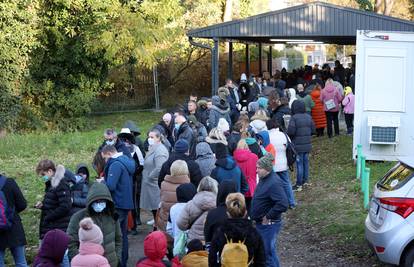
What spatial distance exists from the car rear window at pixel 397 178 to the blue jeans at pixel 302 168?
5228 mm

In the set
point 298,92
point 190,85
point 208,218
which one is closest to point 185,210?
point 208,218


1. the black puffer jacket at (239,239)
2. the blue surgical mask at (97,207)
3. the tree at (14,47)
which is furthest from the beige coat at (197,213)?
the tree at (14,47)

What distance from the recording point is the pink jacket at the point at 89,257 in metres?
6.16

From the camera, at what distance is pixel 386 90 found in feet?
48.4

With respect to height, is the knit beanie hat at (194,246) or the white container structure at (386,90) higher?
the white container structure at (386,90)

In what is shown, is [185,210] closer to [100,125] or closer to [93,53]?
[93,53]

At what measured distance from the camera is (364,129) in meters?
15.1

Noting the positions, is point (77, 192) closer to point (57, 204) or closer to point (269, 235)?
point (57, 204)

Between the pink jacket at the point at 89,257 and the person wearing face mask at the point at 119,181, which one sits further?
the person wearing face mask at the point at 119,181

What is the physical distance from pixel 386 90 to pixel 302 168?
103 inches

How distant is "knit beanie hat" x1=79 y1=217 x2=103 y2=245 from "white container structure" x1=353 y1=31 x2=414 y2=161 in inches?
374

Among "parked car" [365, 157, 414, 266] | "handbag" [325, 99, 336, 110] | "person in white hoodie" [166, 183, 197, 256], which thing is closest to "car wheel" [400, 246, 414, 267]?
"parked car" [365, 157, 414, 266]

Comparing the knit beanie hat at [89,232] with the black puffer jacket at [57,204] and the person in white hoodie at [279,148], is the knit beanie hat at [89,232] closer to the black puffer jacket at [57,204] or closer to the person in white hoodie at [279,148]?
the black puffer jacket at [57,204]

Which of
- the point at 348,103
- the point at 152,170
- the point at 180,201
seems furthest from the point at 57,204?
the point at 348,103
